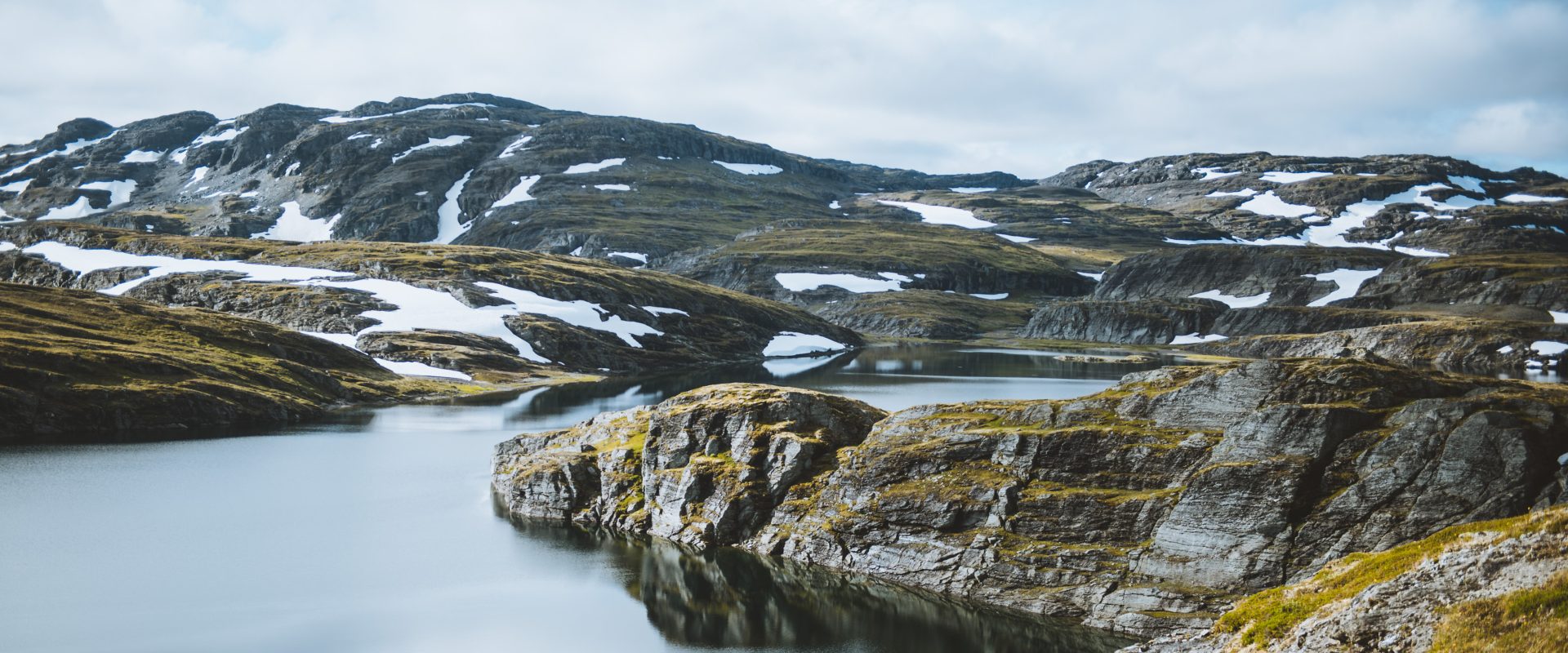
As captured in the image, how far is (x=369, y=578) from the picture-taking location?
47469mm

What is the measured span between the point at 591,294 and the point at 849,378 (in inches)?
2481

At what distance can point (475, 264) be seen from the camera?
194m

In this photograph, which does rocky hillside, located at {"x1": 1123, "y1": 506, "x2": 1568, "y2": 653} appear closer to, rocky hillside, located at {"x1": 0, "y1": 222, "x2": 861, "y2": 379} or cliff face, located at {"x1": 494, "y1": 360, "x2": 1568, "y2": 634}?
cliff face, located at {"x1": 494, "y1": 360, "x2": 1568, "y2": 634}

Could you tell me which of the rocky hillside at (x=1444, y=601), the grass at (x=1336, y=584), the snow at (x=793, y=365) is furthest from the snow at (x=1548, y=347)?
the rocky hillside at (x=1444, y=601)

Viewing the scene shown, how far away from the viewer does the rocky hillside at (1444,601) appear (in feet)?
70.0

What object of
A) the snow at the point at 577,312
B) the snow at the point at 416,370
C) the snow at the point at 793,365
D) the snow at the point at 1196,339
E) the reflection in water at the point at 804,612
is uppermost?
the snow at the point at 577,312

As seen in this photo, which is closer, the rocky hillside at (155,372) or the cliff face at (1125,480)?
the cliff face at (1125,480)

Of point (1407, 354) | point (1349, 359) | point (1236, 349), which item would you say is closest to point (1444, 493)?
point (1349, 359)

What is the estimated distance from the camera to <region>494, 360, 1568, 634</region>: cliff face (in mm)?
38125

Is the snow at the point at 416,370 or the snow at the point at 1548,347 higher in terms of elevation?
the snow at the point at 1548,347

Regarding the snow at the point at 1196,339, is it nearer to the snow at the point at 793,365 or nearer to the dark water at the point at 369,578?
the snow at the point at 793,365

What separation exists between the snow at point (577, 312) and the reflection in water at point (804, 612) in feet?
385

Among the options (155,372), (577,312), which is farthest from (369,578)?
(577,312)

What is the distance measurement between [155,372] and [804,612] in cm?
8515
